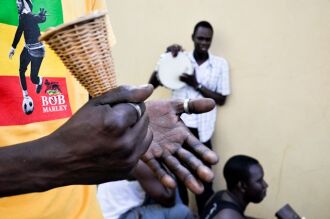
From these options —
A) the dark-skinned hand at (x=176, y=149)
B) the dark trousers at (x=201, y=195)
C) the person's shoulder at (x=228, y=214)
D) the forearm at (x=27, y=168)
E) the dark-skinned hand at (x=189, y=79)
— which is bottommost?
the dark trousers at (x=201, y=195)

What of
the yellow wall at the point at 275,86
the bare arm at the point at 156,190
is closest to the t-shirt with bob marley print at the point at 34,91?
the bare arm at the point at 156,190

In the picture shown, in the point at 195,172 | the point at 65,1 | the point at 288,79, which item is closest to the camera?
the point at 195,172

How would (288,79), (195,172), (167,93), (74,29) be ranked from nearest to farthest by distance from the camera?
1. (74,29)
2. (195,172)
3. (288,79)
4. (167,93)

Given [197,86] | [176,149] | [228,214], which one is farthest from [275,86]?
[176,149]

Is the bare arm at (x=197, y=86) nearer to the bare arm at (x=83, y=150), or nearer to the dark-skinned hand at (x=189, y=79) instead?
the dark-skinned hand at (x=189, y=79)

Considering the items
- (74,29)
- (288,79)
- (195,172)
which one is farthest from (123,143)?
(288,79)

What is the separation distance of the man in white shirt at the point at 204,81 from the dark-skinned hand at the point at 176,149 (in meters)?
3.05

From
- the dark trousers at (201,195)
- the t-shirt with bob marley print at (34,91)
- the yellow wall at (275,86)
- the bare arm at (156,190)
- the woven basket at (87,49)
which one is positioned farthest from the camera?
the dark trousers at (201,195)

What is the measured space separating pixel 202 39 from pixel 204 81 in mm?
438

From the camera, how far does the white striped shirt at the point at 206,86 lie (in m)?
4.38

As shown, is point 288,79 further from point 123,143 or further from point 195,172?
point 123,143

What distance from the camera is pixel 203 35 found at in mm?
4297

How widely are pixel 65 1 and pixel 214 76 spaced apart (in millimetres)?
3241

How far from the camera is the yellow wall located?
154 inches
